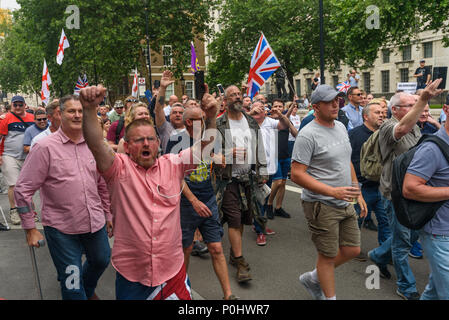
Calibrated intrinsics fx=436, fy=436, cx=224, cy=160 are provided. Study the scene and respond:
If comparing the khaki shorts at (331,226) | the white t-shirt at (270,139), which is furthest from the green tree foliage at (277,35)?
the khaki shorts at (331,226)

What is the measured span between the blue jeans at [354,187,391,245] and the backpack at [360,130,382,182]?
0.89 feet

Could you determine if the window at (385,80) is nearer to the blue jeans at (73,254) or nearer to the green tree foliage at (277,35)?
the green tree foliage at (277,35)

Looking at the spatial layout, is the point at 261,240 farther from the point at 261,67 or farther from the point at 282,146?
the point at 261,67

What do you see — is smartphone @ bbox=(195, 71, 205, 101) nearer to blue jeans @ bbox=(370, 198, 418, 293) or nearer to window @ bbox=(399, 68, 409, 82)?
blue jeans @ bbox=(370, 198, 418, 293)

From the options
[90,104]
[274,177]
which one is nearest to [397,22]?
[274,177]

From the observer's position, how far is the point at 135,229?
8.50 feet

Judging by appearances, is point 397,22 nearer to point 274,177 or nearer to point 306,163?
point 274,177

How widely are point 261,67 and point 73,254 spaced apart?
5.86 meters

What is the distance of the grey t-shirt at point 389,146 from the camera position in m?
4.27

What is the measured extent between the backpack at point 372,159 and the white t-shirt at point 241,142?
1.33 m

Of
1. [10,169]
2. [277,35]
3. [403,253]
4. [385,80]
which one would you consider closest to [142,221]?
[403,253]

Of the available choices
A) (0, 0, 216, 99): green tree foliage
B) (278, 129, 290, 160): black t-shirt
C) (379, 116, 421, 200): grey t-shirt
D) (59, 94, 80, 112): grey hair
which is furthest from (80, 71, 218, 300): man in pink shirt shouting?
(0, 0, 216, 99): green tree foliage

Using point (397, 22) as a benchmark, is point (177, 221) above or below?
below
